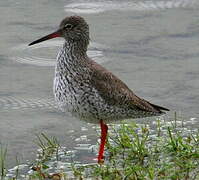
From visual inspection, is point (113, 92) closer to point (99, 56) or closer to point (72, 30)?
point (72, 30)

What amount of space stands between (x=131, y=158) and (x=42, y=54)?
3.87m

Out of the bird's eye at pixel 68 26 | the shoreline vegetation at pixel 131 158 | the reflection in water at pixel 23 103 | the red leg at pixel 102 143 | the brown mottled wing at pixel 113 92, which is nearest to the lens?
the shoreline vegetation at pixel 131 158

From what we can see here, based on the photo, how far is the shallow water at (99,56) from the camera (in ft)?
28.5

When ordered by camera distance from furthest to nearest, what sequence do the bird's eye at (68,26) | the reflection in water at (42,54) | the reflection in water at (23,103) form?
the reflection in water at (42,54), the reflection in water at (23,103), the bird's eye at (68,26)

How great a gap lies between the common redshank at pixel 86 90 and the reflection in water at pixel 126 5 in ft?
13.5

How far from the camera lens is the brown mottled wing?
7543mm

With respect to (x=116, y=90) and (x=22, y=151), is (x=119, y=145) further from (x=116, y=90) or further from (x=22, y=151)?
(x=22, y=151)

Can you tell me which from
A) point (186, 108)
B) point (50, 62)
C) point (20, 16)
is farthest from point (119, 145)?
point (20, 16)

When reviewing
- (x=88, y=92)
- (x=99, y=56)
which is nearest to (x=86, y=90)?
(x=88, y=92)

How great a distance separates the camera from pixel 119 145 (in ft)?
24.7

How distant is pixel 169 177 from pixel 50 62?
14.0 ft

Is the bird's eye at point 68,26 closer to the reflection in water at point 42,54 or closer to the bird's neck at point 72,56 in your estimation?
the bird's neck at point 72,56

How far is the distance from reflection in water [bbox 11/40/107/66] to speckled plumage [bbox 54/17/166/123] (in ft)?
8.24

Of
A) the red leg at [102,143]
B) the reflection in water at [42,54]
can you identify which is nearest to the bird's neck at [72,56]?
the red leg at [102,143]
